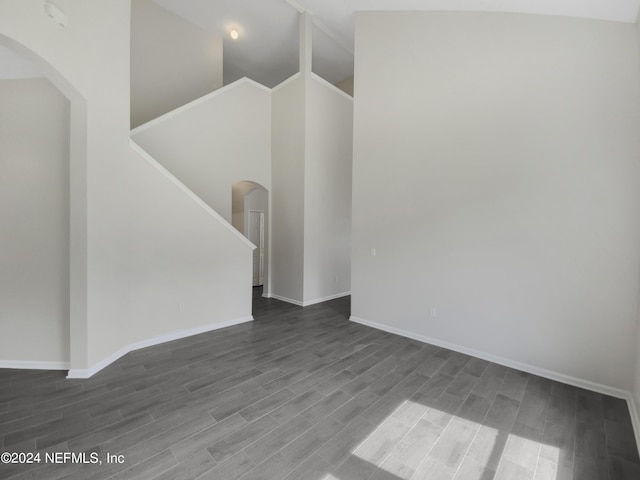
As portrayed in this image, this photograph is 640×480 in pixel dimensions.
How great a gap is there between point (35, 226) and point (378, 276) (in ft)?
13.8

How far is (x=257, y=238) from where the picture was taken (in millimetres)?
7191

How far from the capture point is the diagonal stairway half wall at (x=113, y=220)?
260cm

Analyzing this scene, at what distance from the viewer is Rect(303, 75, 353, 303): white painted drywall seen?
5.62 metres

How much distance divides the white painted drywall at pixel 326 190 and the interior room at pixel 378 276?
130 cm

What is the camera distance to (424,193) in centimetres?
381

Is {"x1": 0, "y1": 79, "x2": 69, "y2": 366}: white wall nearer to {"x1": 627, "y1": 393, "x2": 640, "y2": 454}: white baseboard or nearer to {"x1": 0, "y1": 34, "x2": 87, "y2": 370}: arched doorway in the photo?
{"x1": 0, "y1": 34, "x2": 87, "y2": 370}: arched doorway

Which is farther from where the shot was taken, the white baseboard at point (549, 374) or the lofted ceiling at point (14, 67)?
the lofted ceiling at point (14, 67)

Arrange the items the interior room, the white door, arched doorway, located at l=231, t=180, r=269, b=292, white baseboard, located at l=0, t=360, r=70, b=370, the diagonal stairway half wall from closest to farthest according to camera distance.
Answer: the interior room → the diagonal stairway half wall → white baseboard, located at l=0, t=360, r=70, b=370 → arched doorway, located at l=231, t=180, r=269, b=292 → the white door

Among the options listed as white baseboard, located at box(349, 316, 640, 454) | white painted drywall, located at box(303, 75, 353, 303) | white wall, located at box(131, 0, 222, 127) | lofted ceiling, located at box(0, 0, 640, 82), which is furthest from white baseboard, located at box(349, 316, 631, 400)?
white wall, located at box(131, 0, 222, 127)

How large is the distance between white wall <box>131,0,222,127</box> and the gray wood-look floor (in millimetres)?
5136

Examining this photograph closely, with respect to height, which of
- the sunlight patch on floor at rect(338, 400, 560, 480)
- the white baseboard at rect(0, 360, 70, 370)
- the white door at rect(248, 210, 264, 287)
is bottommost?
the sunlight patch on floor at rect(338, 400, 560, 480)

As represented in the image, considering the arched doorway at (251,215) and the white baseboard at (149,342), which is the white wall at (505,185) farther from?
the arched doorway at (251,215)

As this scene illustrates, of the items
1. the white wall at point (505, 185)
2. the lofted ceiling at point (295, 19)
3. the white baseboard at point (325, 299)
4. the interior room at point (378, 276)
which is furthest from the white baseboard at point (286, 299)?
the lofted ceiling at point (295, 19)

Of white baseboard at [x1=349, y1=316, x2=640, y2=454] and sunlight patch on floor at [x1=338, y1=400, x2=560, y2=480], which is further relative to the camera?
white baseboard at [x1=349, y1=316, x2=640, y2=454]
